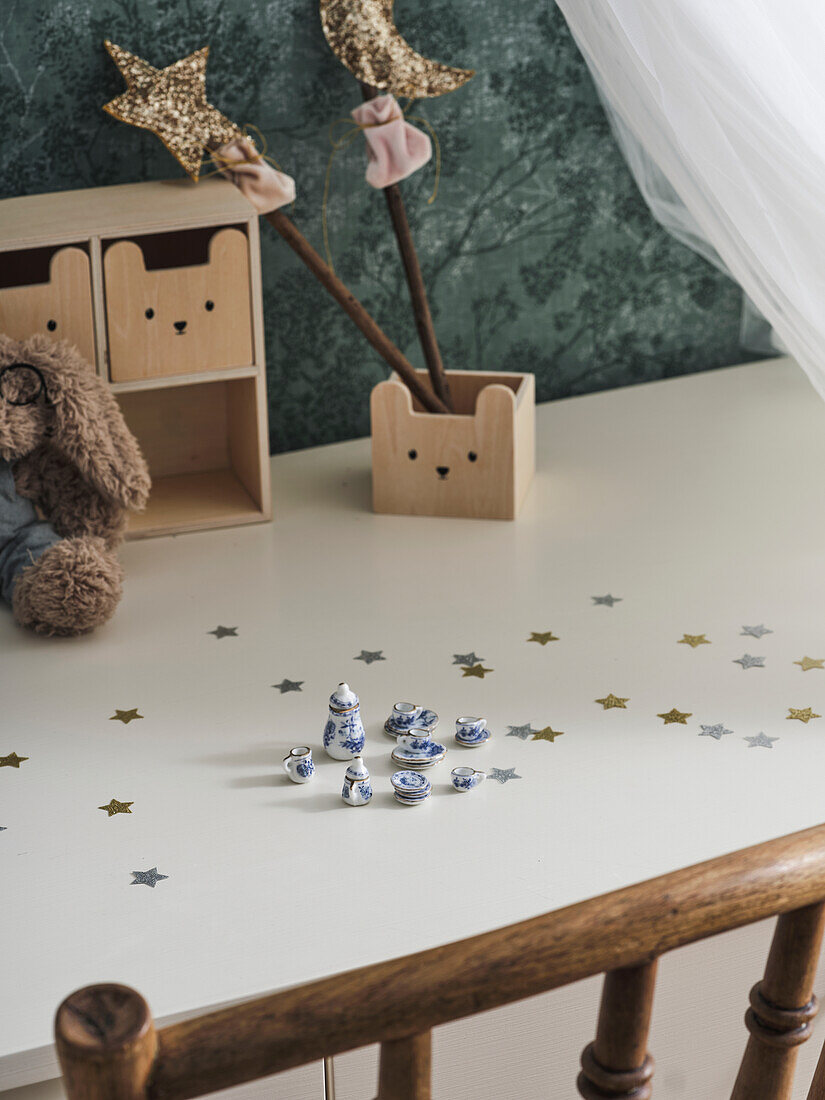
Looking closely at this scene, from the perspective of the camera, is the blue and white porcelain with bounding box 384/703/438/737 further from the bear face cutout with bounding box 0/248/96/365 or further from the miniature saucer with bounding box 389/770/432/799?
the bear face cutout with bounding box 0/248/96/365

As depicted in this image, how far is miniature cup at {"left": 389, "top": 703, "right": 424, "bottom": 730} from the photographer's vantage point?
1143 millimetres

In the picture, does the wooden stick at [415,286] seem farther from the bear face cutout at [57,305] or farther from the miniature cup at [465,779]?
the miniature cup at [465,779]

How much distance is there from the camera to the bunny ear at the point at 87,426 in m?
1.38

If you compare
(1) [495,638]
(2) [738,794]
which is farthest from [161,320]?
(2) [738,794]

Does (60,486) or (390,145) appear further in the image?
(390,145)

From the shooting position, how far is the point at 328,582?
1457 mm

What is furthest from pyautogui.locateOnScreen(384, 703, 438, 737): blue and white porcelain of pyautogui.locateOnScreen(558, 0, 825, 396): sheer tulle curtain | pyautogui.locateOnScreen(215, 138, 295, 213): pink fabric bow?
pyautogui.locateOnScreen(215, 138, 295, 213): pink fabric bow

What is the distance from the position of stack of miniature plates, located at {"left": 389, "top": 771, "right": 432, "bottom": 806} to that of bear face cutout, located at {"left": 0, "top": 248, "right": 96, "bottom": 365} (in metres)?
0.71

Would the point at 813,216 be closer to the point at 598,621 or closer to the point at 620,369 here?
the point at 598,621

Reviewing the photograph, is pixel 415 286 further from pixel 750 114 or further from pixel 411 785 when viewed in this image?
pixel 411 785

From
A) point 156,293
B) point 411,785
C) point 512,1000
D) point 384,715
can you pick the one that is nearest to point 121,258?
point 156,293

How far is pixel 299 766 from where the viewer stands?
3.52ft

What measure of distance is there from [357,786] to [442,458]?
646 millimetres

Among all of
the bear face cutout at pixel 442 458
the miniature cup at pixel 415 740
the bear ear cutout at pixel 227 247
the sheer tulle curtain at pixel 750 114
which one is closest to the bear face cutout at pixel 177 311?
the bear ear cutout at pixel 227 247
